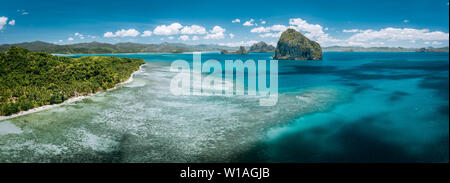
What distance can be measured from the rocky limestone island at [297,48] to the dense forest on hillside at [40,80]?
15559 centimetres

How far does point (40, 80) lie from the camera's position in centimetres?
2864

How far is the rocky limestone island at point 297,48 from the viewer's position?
553 feet

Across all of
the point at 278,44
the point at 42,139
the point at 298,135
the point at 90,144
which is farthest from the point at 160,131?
the point at 278,44

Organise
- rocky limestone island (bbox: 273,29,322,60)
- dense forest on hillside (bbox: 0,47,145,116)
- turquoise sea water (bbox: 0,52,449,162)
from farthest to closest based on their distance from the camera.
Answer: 1. rocky limestone island (bbox: 273,29,322,60)
2. dense forest on hillside (bbox: 0,47,145,116)
3. turquoise sea water (bbox: 0,52,449,162)

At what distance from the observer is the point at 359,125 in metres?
19.0

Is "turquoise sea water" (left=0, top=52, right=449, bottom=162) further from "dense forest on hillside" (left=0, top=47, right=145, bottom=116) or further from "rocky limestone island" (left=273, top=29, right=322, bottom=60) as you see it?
"rocky limestone island" (left=273, top=29, right=322, bottom=60)

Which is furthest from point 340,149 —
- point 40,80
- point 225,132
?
point 40,80

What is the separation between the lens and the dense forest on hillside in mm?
21737

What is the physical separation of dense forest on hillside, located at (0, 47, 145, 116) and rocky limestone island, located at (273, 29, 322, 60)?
6126 inches

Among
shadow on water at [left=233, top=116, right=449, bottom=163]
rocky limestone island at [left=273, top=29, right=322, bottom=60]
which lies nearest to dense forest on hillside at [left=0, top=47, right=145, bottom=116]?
shadow on water at [left=233, top=116, right=449, bottom=163]

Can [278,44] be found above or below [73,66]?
above

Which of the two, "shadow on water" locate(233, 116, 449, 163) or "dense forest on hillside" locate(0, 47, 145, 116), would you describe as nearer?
"shadow on water" locate(233, 116, 449, 163)
